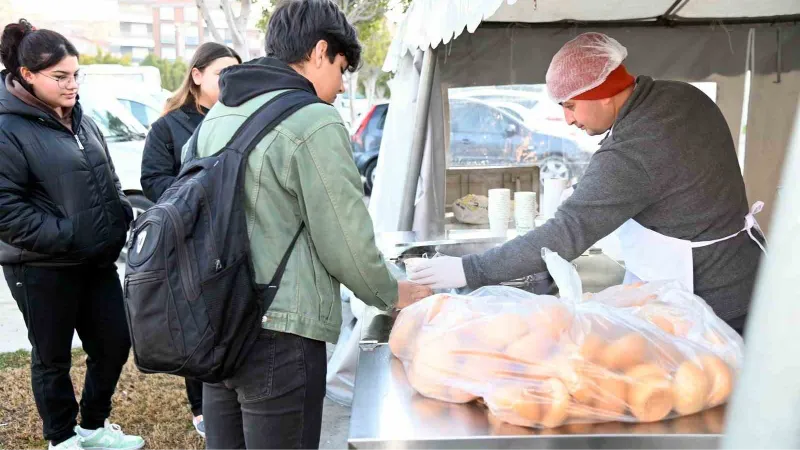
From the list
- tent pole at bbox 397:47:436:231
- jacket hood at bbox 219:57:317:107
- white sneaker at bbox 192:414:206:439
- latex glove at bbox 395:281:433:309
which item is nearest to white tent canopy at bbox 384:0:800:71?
tent pole at bbox 397:47:436:231

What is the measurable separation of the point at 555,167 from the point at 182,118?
130 inches

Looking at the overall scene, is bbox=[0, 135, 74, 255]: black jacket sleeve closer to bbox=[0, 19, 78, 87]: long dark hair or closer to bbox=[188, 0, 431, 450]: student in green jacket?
bbox=[0, 19, 78, 87]: long dark hair

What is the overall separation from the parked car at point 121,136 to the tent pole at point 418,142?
4112 millimetres

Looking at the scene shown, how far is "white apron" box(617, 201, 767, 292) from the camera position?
2152 mm

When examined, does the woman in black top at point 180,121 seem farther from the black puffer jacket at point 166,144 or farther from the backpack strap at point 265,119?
the backpack strap at point 265,119

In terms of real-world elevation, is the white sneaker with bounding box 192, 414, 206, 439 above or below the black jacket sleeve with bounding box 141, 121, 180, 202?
below

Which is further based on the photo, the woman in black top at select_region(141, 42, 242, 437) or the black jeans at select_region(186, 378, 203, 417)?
the black jeans at select_region(186, 378, 203, 417)

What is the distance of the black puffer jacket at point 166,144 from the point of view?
3359 millimetres

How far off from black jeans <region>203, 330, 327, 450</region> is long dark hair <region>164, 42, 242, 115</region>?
184 cm

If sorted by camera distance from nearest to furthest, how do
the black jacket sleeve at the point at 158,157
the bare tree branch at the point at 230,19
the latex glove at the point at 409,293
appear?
1. the latex glove at the point at 409,293
2. the black jacket sleeve at the point at 158,157
3. the bare tree branch at the point at 230,19

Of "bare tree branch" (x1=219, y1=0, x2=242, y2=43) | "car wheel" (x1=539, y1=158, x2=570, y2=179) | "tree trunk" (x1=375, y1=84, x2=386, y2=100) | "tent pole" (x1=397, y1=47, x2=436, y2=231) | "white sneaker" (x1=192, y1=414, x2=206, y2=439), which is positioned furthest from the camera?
"tree trunk" (x1=375, y1=84, x2=386, y2=100)

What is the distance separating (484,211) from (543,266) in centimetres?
209

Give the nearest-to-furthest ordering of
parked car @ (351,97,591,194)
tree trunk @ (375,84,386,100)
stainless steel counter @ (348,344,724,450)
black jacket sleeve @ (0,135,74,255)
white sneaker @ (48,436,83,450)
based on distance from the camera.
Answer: stainless steel counter @ (348,344,724,450), black jacket sleeve @ (0,135,74,255), white sneaker @ (48,436,83,450), parked car @ (351,97,591,194), tree trunk @ (375,84,386,100)

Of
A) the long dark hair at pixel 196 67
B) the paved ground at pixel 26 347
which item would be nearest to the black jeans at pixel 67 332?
the long dark hair at pixel 196 67
